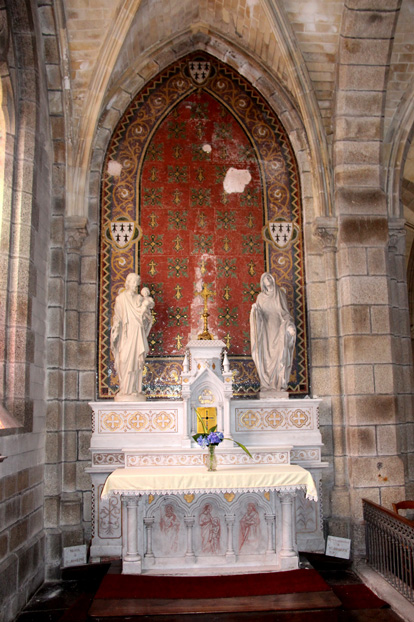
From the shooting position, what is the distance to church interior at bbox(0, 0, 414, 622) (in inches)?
280

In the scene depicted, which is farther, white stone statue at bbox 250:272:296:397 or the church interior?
white stone statue at bbox 250:272:296:397

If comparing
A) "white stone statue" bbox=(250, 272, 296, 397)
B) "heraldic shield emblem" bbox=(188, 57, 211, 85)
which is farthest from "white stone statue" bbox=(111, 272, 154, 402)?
"heraldic shield emblem" bbox=(188, 57, 211, 85)

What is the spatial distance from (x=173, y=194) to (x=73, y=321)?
2.41m

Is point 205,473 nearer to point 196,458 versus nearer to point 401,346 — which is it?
point 196,458

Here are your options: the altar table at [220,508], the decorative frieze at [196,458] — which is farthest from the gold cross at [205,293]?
the altar table at [220,508]

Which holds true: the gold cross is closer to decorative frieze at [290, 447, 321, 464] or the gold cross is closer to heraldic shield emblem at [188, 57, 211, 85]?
decorative frieze at [290, 447, 321, 464]

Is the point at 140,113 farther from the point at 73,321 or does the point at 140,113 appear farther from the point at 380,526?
the point at 380,526

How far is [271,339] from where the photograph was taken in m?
7.91

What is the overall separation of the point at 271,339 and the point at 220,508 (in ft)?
7.73

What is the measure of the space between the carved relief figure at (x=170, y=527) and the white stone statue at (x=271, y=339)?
2020mm

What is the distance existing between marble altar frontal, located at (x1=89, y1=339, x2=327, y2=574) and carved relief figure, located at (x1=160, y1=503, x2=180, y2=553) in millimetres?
11

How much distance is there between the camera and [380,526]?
6.63 metres

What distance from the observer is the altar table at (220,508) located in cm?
614

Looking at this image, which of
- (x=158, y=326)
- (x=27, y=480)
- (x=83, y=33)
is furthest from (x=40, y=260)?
(x=83, y=33)
